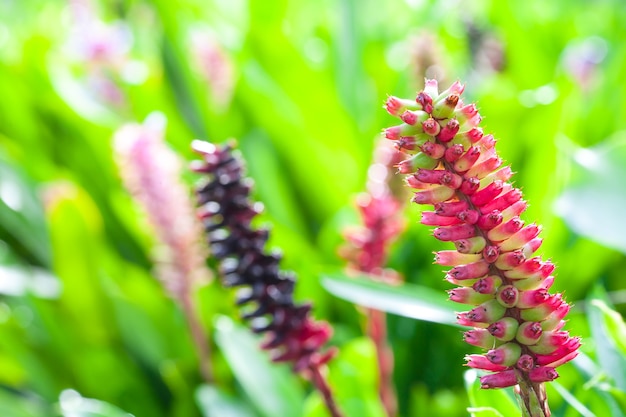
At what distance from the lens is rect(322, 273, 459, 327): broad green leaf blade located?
33.6 inches

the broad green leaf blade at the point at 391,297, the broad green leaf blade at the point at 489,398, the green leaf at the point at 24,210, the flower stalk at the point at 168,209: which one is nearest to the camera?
the broad green leaf blade at the point at 489,398

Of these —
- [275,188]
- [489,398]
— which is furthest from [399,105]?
[275,188]

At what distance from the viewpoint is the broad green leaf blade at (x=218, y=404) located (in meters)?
1.05

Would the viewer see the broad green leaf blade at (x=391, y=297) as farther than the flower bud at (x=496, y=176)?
Yes

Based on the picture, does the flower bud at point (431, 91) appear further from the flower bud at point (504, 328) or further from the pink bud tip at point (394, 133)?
the flower bud at point (504, 328)

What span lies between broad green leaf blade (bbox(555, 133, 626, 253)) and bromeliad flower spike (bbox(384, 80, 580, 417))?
0.54 meters

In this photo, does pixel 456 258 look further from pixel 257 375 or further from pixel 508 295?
pixel 257 375

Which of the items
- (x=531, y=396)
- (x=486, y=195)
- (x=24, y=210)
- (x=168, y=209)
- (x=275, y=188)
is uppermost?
(x=24, y=210)

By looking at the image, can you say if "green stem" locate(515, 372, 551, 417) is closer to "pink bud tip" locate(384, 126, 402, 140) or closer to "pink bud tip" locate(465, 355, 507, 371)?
"pink bud tip" locate(465, 355, 507, 371)

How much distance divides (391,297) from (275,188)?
0.65m

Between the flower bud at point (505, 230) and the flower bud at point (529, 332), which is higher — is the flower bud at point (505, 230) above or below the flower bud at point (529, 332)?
above

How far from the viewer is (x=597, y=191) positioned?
1029 mm

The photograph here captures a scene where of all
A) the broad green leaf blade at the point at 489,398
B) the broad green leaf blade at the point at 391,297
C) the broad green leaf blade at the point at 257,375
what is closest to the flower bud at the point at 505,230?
the broad green leaf blade at the point at 489,398

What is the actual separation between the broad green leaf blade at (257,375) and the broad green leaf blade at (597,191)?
46cm
